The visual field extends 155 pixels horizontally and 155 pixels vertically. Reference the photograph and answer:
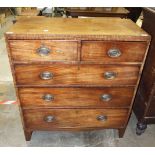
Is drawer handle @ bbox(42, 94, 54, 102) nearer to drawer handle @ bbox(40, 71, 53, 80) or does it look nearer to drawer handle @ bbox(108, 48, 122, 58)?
drawer handle @ bbox(40, 71, 53, 80)

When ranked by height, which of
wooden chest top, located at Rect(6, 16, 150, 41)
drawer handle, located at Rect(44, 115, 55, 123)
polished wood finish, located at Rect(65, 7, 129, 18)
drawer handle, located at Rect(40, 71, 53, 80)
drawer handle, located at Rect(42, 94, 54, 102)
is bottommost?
drawer handle, located at Rect(44, 115, 55, 123)

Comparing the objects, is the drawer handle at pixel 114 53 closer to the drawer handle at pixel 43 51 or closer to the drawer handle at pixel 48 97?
the drawer handle at pixel 43 51

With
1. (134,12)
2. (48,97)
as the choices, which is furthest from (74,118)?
(134,12)

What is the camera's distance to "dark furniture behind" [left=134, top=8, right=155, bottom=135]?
1.53 metres

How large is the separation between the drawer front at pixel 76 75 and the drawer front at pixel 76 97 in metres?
0.07

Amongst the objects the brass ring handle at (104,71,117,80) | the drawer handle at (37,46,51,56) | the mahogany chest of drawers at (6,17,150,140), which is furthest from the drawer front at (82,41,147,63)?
the drawer handle at (37,46,51,56)

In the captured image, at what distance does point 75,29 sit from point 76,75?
32 cm

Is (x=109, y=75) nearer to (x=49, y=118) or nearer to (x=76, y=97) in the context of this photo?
(x=76, y=97)

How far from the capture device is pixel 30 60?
1.27 meters

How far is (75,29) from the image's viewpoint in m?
1.29

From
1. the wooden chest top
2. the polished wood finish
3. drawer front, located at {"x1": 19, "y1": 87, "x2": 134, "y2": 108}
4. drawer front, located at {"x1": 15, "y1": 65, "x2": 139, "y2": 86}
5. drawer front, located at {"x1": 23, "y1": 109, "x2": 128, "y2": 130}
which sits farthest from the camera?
the polished wood finish

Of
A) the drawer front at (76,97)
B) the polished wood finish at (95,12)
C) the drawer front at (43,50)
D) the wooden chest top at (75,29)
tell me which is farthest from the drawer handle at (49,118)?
the polished wood finish at (95,12)

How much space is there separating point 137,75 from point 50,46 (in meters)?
0.66
